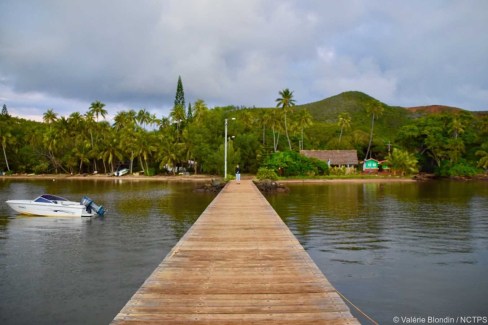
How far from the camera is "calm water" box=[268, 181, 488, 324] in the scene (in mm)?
10492

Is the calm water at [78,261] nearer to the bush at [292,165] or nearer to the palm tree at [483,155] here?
the bush at [292,165]

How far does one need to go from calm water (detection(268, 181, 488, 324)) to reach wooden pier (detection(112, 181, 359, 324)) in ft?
6.53

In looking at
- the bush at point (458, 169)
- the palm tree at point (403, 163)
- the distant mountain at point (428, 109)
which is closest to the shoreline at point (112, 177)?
the palm tree at point (403, 163)

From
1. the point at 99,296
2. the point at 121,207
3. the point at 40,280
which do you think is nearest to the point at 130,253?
the point at 40,280

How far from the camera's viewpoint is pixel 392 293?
36.2 feet

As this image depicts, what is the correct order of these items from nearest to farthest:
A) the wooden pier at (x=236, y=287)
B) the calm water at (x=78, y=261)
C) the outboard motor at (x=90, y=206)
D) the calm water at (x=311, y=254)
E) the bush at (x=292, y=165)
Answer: the wooden pier at (x=236, y=287) < the calm water at (x=78, y=261) < the calm water at (x=311, y=254) < the outboard motor at (x=90, y=206) < the bush at (x=292, y=165)

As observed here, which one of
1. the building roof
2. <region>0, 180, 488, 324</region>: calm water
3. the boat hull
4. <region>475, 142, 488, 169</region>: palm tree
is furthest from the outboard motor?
<region>475, 142, 488, 169</region>: palm tree

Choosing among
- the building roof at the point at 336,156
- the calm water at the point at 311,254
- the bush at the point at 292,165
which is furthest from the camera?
the building roof at the point at 336,156

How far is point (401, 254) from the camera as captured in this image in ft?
50.2

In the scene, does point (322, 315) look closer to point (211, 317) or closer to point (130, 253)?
point (211, 317)

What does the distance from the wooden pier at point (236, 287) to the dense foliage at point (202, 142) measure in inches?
1975

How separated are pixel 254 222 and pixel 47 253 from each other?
841cm

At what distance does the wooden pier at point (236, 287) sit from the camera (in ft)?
23.1

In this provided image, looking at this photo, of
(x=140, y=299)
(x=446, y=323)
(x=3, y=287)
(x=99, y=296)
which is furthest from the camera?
(x=3, y=287)
